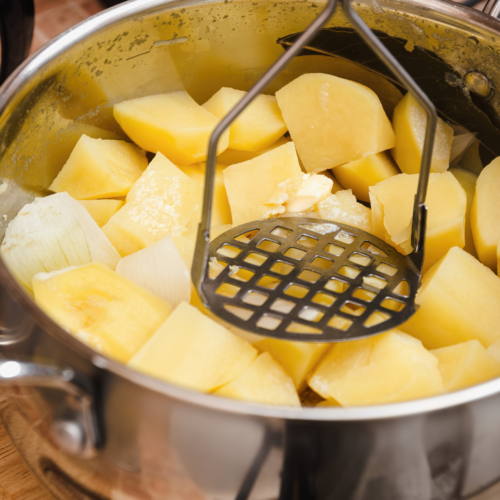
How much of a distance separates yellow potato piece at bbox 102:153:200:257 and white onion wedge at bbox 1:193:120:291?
0.09 ft

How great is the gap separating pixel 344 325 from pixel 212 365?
17 cm

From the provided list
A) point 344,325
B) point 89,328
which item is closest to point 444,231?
point 344,325

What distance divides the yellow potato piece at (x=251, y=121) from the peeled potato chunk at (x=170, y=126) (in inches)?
0.9

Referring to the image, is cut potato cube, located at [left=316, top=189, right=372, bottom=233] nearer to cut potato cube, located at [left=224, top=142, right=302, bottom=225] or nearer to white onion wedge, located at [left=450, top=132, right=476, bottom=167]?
cut potato cube, located at [left=224, top=142, right=302, bottom=225]

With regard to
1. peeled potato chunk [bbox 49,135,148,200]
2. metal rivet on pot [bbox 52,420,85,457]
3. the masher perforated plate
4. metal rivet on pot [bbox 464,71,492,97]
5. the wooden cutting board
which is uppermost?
metal rivet on pot [bbox 464,71,492,97]

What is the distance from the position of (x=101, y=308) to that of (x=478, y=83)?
25.7 inches

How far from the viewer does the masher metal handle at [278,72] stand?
→ 48 cm

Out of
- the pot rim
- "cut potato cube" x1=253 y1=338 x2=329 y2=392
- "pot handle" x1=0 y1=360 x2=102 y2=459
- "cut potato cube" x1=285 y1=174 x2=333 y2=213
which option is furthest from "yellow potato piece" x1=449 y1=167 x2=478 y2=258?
"pot handle" x1=0 y1=360 x2=102 y2=459

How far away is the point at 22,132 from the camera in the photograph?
72cm

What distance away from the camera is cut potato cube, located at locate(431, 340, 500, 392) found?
578 millimetres

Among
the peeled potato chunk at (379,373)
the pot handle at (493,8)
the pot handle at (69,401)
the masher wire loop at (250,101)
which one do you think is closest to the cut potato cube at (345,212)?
the masher wire loop at (250,101)

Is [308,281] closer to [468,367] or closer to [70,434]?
[468,367]

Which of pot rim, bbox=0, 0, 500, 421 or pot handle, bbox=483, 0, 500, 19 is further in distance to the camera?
pot handle, bbox=483, 0, 500, 19

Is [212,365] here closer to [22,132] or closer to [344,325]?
[344,325]
